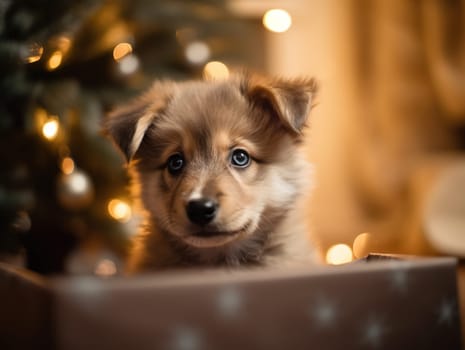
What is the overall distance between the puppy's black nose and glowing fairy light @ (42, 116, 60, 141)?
84cm

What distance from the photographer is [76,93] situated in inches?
77.7

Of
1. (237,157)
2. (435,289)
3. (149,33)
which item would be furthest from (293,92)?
(149,33)

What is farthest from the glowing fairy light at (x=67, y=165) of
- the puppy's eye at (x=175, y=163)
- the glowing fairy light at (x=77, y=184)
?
the puppy's eye at (x=175, y=163)

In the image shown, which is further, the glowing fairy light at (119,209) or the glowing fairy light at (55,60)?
the glowing fairy light at (119,209)

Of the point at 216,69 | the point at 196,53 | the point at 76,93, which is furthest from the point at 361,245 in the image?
the point at 76,93

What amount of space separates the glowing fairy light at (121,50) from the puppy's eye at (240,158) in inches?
36.8

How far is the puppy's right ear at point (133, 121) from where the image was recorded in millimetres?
1492

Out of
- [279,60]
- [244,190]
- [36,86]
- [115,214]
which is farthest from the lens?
[279,60]

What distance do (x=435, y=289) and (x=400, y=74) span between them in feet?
6.92

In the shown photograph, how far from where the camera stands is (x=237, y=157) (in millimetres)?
1501

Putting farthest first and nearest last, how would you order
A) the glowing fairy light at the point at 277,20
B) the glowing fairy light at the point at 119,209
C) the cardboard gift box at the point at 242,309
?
the glowing fairy light at the point at 277,20 → the glowing fairy light at the point at 119,209 → the cardboard gift box at the point at 242,309

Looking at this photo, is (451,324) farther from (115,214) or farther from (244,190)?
(115,214)

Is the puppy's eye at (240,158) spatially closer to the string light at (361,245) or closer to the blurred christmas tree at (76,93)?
the blurred christmas tree at (76,93)

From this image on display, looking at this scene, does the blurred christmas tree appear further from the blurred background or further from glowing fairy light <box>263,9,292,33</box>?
glowing fairy light <box>263,9,292,33</box>
